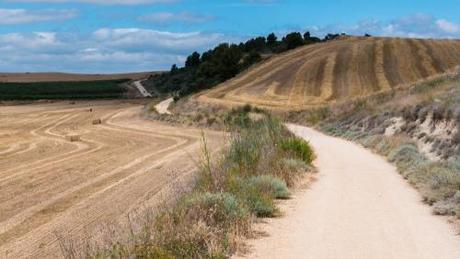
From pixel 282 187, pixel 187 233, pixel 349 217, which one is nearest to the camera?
pixel 187 233

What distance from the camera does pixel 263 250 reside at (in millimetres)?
10773

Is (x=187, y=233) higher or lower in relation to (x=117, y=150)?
higher

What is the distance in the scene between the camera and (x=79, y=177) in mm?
26469

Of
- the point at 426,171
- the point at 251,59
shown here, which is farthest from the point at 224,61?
the point at 426,171

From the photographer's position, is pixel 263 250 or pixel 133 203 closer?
pixel 263 250

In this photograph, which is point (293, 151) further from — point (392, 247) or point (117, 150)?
point (117, 150)

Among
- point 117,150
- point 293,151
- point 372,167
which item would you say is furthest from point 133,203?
point 117,150

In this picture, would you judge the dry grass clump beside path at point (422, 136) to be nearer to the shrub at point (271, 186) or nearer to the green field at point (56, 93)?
the shrub at point (271, 186)

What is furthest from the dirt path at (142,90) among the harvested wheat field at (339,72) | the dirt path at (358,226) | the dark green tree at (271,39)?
the dirt path at (358,226)

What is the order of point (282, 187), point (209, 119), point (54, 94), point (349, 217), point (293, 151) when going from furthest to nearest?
point (54, 94) < point (209, 119) < point (293, 151) < point (282, 187) < point (349, 217)

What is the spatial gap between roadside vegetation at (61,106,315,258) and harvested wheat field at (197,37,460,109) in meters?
42.3

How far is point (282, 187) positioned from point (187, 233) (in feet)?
19.7

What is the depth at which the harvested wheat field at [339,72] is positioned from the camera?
66.6 m

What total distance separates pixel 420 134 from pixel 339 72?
49396mm
